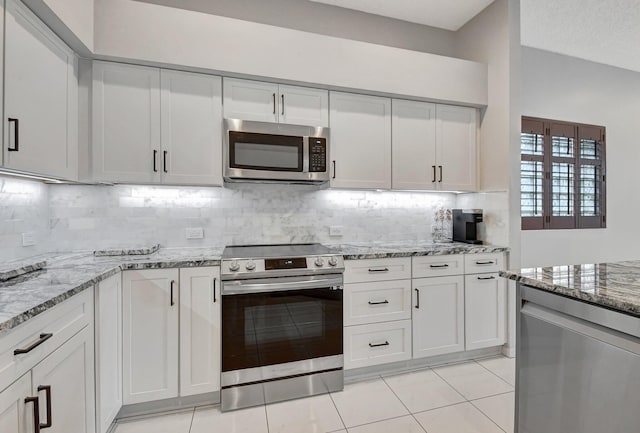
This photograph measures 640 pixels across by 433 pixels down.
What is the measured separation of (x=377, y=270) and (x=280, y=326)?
2.74 ft

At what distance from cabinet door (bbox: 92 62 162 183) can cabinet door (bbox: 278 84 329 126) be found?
3.04 feet

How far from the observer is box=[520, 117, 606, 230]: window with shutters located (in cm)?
380

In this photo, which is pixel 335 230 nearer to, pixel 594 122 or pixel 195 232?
pixel 195 232

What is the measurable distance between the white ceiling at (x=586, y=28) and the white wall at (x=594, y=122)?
0.17m

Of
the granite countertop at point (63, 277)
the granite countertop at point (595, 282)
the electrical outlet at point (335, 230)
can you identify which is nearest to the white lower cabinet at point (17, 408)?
the granite countertop at point (63, 277)

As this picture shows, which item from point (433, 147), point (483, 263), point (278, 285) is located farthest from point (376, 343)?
point (433, 147)

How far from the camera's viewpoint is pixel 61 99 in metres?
1.94

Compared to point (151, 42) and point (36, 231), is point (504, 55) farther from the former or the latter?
point (36, 231)

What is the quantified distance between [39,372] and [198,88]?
195 cm

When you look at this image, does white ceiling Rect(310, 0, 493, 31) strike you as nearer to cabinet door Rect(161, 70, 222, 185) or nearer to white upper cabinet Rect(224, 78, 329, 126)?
white upper cabinet Rect(224, 78, 329, 126)

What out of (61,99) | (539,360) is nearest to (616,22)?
(539,360)

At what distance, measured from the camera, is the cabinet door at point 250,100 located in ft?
7.97

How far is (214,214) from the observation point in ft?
8.89

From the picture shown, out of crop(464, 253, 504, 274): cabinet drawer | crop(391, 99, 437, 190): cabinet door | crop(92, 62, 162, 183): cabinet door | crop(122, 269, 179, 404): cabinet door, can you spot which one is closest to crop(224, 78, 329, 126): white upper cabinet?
crop(92, 62, 162, 183): cabinet door
